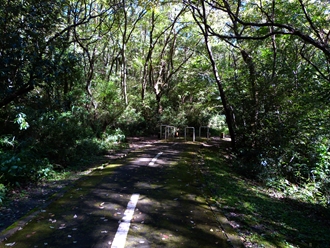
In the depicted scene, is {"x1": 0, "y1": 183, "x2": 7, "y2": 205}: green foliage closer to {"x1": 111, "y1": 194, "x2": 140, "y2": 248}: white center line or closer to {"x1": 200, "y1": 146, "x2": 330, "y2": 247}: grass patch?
{"x1": 111, "y1": 194, "x2": 140, "y2": 248}: white center line

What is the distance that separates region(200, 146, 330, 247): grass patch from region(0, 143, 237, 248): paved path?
1.63 feet

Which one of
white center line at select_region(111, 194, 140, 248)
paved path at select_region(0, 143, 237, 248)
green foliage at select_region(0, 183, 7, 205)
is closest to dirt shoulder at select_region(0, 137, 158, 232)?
green foliage at select_region(0, 183, 7, 205)

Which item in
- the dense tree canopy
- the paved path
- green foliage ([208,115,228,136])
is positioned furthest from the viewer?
green foliage ([208,115,228,136])

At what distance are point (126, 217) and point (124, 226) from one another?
415 mm

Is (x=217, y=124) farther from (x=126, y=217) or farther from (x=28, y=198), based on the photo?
(x=126, y=217)

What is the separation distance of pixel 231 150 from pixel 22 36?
1269 cm

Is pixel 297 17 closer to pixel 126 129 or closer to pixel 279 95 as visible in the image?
pixel 279 95

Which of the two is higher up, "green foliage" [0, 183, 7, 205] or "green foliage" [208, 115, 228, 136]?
"green foliage" [208, 115, 228, 136]

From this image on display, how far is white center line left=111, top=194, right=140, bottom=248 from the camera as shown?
13.1 ft

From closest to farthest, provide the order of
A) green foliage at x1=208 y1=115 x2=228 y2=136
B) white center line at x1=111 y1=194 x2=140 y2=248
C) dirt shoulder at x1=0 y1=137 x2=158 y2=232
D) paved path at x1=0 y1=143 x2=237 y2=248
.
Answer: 1. white center line at x1=111 y1=194 x2=140 y2=248
2. paved path at x1=0 y1=143 x2=237 y2=248
3. dirt shoulder at x1=0 y1=137 x2=158 y2=232
4. green foliage at x1=208 y1=115 x2=228 y2=136

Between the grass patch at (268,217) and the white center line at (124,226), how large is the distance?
196 cm

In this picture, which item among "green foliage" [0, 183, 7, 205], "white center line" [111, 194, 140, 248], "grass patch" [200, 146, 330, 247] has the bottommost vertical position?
"grass patch" [200, 146, 330, 247]

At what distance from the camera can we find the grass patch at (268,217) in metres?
4.78

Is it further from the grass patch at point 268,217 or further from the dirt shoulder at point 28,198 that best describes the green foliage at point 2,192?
the grass patch at point 268,217
